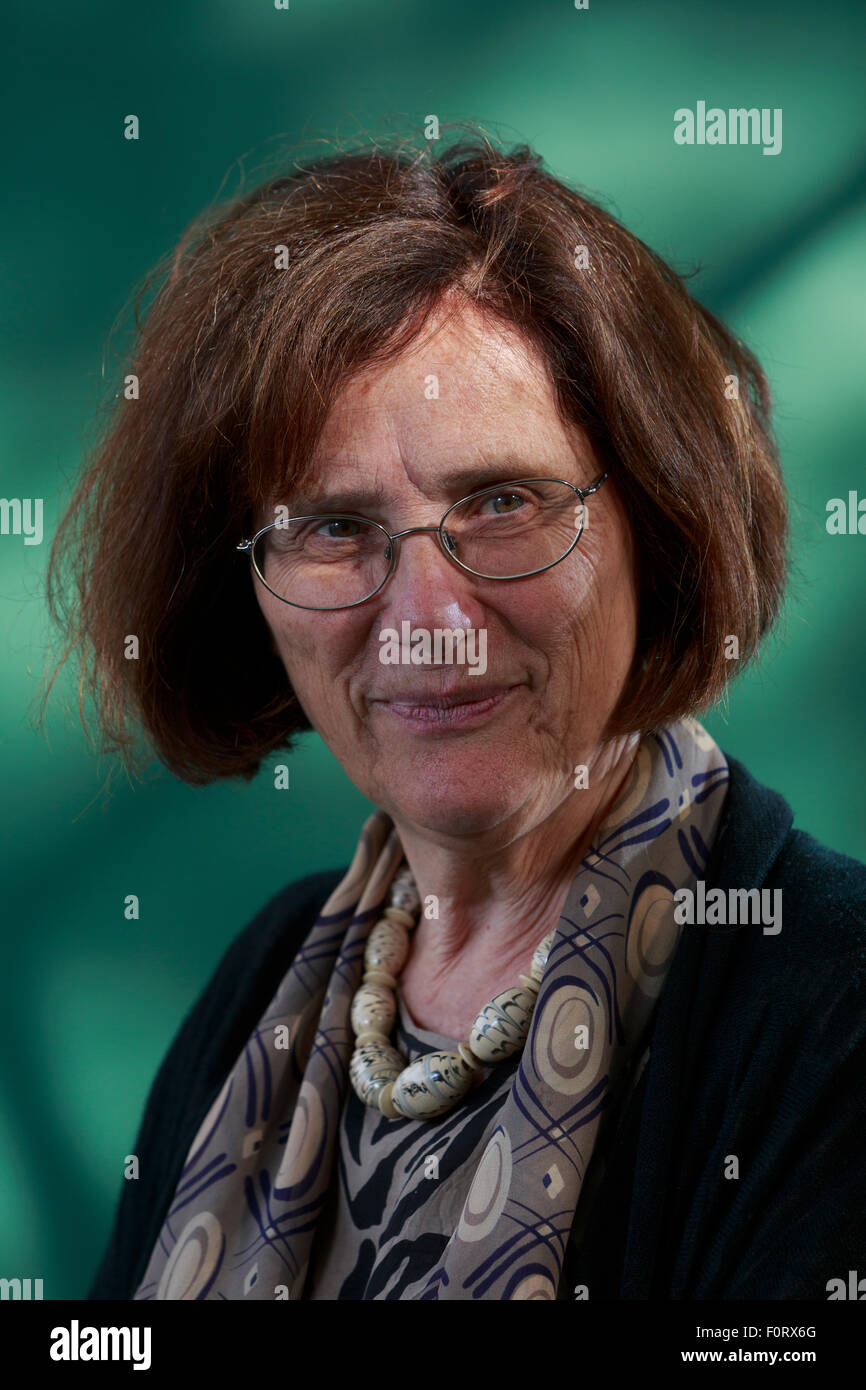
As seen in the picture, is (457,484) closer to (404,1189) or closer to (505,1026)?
(505,1026)

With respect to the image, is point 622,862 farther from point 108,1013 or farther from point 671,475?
point 108,1013

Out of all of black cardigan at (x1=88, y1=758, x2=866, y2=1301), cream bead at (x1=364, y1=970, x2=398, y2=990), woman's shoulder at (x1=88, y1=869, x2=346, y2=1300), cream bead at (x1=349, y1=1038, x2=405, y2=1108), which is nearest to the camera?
black cardigan at (x1=88, y1=758, x2=866, y2=1301)

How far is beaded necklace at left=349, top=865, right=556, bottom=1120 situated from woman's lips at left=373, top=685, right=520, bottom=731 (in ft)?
0.70

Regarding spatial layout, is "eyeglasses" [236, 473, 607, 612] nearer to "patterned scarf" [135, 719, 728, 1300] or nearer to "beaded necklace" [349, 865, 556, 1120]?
"patterned scarf" [135, 719, 728, 1300]

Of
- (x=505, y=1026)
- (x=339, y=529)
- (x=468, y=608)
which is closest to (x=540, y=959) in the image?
(x=505, y=1026)

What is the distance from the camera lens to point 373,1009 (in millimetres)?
1302

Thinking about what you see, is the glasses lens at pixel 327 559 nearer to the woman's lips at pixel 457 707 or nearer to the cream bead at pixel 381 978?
the woman's lips at pixel 457 707

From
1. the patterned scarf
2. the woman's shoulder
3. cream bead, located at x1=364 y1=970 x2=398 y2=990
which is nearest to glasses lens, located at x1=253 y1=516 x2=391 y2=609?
the patterned scarf

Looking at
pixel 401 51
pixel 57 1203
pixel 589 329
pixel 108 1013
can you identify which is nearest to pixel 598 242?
pixel 589 329

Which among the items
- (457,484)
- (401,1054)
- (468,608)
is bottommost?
(401,1054)

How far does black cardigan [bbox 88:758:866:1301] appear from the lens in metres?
0.93

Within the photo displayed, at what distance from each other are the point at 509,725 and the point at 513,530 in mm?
180

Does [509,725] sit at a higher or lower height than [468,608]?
lower

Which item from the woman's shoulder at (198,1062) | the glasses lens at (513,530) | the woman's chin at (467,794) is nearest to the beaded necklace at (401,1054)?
the woman's chin at (467,794)
